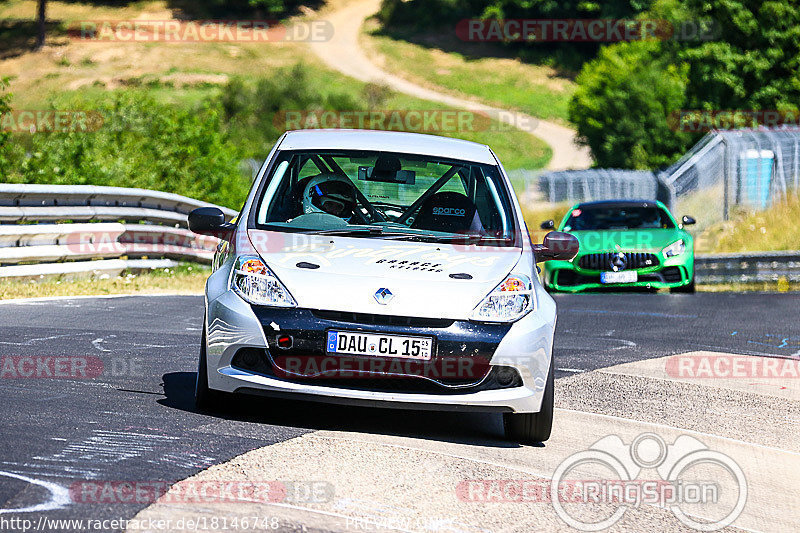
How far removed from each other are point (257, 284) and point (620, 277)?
1168 centimetres

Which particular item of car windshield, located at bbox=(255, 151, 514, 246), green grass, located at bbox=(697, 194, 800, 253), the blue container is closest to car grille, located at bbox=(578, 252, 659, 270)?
car windshield, located at bbox=(255, 151, 514, 246)

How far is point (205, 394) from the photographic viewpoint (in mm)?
6535

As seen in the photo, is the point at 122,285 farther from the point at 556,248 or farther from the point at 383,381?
the point at 383,381

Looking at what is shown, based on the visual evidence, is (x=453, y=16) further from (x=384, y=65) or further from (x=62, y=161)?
(x=62, y=161)

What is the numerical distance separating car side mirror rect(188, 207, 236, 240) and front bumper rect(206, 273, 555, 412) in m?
0.80

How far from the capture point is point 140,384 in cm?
751

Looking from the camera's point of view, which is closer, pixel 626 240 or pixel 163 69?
pixel 626 240

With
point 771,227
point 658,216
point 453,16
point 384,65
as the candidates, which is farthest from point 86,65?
Result: point 658,216

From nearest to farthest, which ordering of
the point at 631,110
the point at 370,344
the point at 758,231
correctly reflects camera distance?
1. the point at 370,344
2. the point at 758,231
3. the point at 631,110

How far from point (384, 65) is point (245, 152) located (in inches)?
2819

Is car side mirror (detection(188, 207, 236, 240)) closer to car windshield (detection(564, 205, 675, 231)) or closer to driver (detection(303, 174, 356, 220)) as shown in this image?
driver (detection(303, 174, 356, 220))

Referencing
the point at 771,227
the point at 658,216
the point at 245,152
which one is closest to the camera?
the point at 658,216

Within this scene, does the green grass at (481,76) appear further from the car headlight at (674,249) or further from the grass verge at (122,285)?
the grass verge at (122,285)

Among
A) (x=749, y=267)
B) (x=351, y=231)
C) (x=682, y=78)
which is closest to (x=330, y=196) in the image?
(x=351, y=231)
